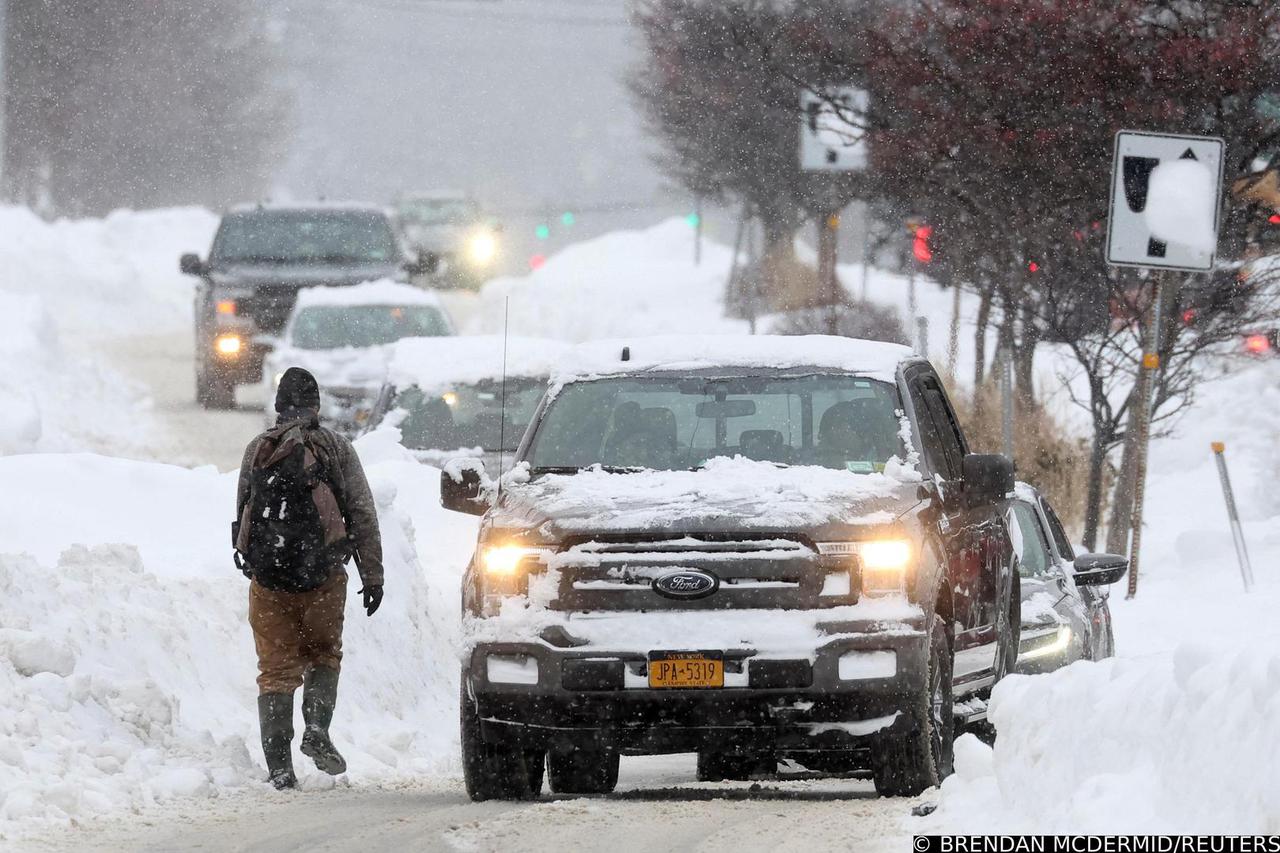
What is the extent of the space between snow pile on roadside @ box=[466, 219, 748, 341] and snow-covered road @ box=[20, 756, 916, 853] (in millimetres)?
29638

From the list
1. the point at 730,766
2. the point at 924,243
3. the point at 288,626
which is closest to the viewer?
the point at 288,626

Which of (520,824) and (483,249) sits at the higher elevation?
(483,249)

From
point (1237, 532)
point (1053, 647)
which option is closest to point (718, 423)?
point (1053, 647)

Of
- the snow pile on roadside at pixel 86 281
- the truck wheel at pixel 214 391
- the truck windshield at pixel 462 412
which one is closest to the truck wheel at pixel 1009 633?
the truck windshield at pixel 462 412

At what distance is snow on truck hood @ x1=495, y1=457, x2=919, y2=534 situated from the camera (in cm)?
886

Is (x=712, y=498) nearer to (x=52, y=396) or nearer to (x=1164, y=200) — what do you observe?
(x=1164, y=200)

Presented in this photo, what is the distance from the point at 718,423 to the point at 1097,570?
11.1 ft

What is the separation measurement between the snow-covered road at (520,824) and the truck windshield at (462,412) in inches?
361

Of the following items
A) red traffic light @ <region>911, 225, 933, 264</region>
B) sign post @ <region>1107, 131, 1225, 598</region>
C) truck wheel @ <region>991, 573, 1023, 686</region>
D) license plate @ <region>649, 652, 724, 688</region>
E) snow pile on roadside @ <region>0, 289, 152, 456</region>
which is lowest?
snow pile on roadside @ <region>0, 289, 152, 456</region>

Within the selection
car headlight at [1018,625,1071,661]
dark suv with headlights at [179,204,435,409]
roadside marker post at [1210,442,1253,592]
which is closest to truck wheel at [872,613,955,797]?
car headlight at [1018,625,1071,661]

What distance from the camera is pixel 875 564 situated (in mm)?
8812

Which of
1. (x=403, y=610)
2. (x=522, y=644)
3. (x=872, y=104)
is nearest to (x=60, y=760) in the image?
(x=522, y=644)

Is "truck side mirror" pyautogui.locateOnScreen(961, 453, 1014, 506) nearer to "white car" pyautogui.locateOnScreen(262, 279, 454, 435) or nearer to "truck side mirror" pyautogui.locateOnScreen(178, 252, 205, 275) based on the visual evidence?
"white car" pyautogui.locateOnScreen(262, 279, 454, 435)

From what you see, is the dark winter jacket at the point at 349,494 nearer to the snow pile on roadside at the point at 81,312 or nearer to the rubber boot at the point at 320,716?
the rubber boot at the point at 320,716
